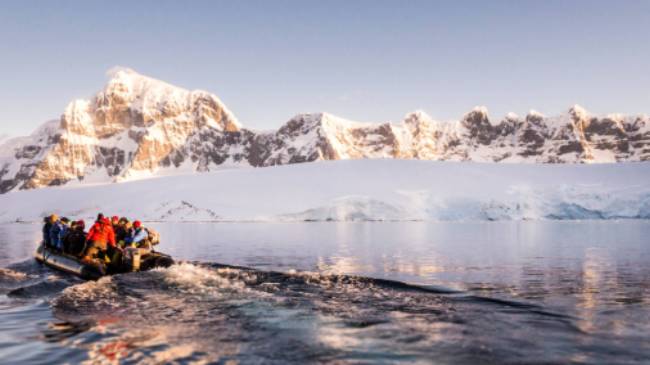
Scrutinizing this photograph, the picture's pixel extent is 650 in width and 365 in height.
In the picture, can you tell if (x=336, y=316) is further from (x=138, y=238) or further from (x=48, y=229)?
(x=48, y=229)

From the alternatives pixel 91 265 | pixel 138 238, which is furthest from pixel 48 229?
pixel 91 265

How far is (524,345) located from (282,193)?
7493 cm

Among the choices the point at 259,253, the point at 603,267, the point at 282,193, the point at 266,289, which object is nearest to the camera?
the point at 266,289

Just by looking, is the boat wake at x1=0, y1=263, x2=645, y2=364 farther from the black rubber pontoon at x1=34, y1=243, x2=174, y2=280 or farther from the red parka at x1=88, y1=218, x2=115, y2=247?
the red parka at x1=88, y1=218, x2=115, y2=247

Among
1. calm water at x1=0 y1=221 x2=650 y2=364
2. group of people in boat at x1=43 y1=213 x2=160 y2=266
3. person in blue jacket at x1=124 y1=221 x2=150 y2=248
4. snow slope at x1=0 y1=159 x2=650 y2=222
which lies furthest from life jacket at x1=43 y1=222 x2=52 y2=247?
snow slope at x1=0 y1=159 x2=650 y2=222

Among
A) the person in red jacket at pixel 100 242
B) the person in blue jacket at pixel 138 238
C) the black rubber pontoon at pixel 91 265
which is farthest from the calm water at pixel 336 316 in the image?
the person in blue jacket at pixel 138 238

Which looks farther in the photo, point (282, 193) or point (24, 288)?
point (282, 193)

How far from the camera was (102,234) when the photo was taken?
63.7 feet

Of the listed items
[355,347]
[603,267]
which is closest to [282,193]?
[603,267]

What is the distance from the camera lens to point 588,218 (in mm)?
76562

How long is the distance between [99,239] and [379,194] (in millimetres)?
63255

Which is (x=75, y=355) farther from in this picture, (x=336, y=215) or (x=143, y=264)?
(x=336, y=215)

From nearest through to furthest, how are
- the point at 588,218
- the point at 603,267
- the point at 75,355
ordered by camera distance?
the point at 75,355 → the point at 603,267 → the point at 588,218

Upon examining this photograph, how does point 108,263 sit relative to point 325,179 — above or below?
below
